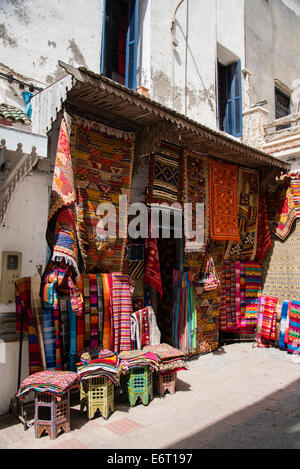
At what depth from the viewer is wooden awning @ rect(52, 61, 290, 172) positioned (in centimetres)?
382

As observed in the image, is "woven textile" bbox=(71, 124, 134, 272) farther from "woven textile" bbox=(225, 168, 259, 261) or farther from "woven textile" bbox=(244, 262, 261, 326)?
"woven textile" bbox=(244, 262, 261, 326)

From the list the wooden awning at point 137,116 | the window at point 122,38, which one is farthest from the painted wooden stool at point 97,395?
the window at point 122,38

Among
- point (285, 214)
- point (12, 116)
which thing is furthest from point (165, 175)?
point (285, 214)

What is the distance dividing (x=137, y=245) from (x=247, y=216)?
2.61 metres

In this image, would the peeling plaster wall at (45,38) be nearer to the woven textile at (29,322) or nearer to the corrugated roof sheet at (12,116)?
the corrugated roof sheet at (12,116)

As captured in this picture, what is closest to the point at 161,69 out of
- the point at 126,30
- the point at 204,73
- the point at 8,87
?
the point at 126,30

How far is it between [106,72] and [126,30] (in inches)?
55.0

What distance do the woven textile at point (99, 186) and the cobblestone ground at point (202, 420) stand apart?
179 cm

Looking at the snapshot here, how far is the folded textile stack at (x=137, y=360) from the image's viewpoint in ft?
13.4

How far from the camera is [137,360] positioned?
4133 mm

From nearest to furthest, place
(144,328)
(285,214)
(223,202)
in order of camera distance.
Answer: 1. (144,328)
2. (223,202)
3. (285,214)

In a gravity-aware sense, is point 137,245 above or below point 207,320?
above

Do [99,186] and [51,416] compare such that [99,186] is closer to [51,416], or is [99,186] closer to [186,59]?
[51,416]

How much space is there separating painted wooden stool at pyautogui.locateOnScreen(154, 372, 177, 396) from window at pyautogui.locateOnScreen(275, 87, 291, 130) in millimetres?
8713
